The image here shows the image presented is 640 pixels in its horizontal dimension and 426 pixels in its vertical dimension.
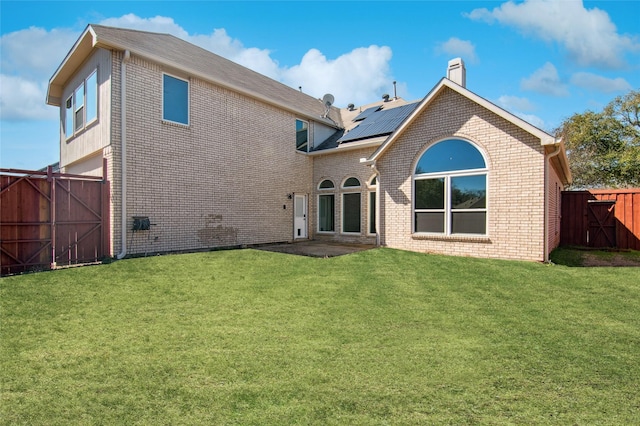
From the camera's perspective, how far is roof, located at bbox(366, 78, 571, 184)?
8.51m

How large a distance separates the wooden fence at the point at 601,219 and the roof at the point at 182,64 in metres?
11.5

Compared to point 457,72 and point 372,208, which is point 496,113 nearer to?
point 457,72

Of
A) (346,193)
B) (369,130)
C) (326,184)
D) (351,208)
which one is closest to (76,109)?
(326,184)

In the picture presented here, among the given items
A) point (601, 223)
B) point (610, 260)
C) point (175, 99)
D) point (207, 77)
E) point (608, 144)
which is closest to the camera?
point (610, 260)

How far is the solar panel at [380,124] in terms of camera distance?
13.9 m

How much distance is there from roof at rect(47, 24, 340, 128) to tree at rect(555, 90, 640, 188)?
1940cm

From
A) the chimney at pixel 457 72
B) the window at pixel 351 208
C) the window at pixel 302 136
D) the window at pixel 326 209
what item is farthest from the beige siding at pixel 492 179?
the window at pixel 302 136

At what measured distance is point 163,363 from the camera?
3555mm

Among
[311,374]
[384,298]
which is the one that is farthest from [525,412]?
[384,298]

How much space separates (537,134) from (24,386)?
10769mm

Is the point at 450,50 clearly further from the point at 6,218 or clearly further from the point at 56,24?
the point at 6,218

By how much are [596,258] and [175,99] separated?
14.3 m

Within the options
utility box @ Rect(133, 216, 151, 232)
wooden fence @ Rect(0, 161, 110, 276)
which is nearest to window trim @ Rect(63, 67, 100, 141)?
wooden fence @ Rect(0, 161, 110, 276)

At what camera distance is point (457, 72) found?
1083 cm
